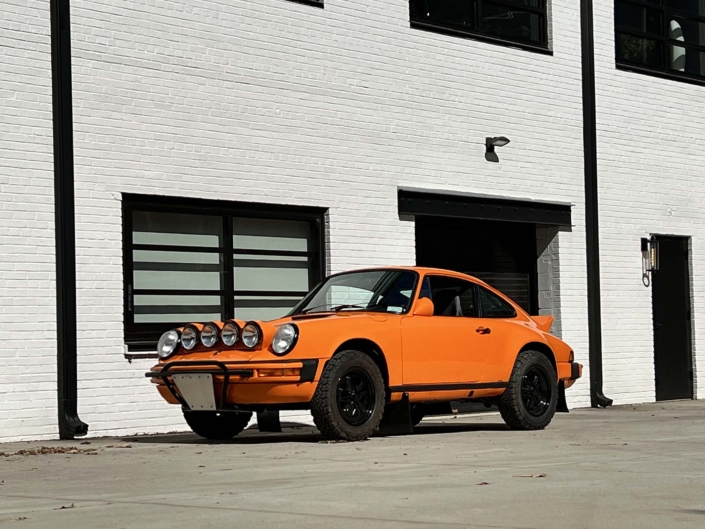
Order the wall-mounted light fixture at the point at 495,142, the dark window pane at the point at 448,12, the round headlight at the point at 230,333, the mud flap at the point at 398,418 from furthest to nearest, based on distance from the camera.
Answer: the wall-mounted light fixture at the point at 495,142 → the dark window pane at the point at 448,12 → the mud flap at the point at 398,418 → the round headlight at the point at 230,333

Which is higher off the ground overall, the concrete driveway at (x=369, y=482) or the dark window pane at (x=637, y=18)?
the dark window pane at (x=637, y=18)

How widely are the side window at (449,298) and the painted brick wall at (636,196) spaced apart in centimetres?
579

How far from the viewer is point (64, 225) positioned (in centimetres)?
1162

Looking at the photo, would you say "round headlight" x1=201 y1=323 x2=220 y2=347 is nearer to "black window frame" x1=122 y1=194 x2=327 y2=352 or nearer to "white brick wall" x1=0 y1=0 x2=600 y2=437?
"white brick wall" x1=0 y1=0 x2=600 y2=437

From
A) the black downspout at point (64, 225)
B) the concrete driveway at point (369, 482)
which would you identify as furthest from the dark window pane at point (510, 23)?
the concrete driveway at point (369, 482)

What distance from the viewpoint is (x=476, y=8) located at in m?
15.8

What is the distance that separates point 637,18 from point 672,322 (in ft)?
14.5

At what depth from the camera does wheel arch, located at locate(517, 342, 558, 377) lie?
11719mm

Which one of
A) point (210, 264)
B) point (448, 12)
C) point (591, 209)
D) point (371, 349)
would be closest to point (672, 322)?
point (591, 209)

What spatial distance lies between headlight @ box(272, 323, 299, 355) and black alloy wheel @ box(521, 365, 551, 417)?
2.75 metres

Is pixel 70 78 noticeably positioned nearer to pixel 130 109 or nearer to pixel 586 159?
pixel 130 109

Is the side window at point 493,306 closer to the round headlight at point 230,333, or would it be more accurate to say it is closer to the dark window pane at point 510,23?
the round headlight at point 230,333

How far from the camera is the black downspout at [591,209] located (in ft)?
54.1

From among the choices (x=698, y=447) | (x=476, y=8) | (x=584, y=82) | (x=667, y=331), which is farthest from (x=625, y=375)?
(x=698, y=447)
